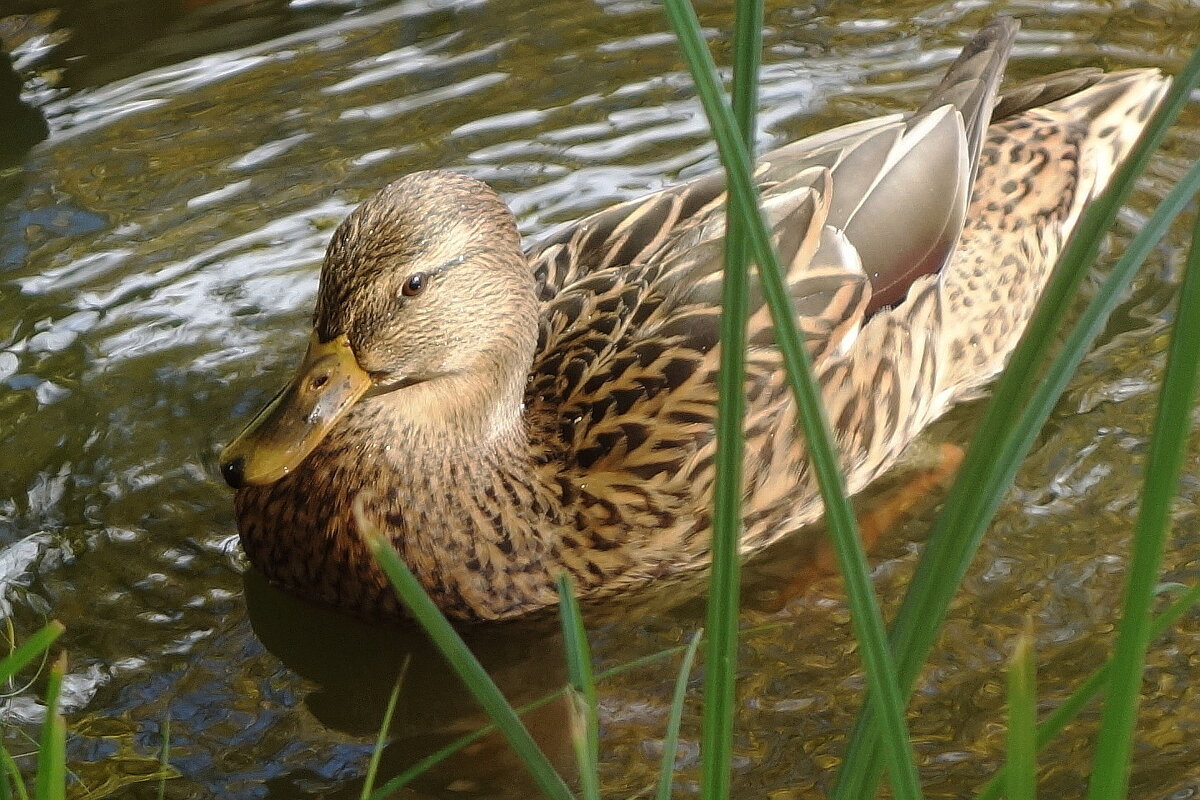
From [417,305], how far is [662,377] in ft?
2.26

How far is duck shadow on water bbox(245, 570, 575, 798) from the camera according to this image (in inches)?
130

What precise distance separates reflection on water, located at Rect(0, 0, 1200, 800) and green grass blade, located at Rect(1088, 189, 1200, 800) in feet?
6.56

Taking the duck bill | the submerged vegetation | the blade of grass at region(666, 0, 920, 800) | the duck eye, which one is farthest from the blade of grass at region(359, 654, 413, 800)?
the duck eye

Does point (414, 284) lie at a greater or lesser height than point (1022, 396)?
lesser

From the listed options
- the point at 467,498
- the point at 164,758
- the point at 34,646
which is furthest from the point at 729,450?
the point at 467,498

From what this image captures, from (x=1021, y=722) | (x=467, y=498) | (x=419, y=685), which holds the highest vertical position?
(x=1021, y=722)

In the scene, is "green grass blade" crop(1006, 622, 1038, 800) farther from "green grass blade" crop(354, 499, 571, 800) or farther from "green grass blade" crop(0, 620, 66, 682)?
"green grass blade" crop(0, 620, 66, 682)

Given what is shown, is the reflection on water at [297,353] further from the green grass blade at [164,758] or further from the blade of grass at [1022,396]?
the blade of grass at [1022,396]

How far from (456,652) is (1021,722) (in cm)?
49

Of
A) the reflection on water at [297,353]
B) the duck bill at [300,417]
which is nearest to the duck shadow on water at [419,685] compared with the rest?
the reflection on water at [297,353]

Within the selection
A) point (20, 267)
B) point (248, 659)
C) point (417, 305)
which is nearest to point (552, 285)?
point (417, 305)

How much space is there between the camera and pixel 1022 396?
48.1 inches

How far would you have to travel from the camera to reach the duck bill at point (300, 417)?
3.24 meters

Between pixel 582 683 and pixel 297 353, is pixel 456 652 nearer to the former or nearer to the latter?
pixel 582 683
